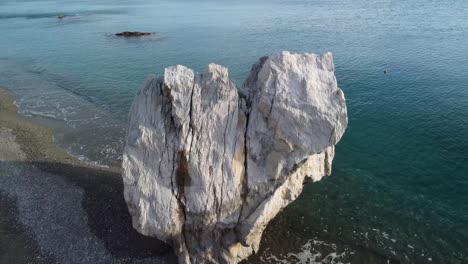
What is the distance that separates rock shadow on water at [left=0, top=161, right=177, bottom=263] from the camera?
22953 mm

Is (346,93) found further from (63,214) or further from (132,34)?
(132,34)

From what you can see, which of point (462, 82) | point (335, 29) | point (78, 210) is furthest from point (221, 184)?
point (335, 29)

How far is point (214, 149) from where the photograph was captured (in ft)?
66.5

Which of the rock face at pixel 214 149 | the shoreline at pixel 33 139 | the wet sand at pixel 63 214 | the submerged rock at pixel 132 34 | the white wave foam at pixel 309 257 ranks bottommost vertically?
the white wave foam at pixel 309 257

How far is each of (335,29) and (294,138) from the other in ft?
237

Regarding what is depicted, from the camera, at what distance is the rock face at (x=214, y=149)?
64.7 ft

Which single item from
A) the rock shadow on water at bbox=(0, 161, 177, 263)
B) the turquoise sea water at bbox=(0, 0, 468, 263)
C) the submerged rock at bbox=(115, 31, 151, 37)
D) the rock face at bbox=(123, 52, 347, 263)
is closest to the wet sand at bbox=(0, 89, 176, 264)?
the rock shadow on water at bbox=(0, 161, 177, 263)

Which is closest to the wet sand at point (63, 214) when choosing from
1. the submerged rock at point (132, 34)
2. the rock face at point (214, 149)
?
the rock face at point (214, 149)

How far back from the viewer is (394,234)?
25.1 meters

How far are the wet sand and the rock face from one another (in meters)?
4.46

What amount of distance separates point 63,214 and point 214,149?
1463 centimetres

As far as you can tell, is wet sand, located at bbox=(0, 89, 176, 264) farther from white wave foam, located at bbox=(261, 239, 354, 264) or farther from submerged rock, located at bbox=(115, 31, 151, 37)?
submerged rock, located at bbox=(115, 31, 151, 37)

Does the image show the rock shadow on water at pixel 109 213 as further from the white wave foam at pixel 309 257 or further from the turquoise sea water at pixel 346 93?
the white wave foam at pixel 309 257

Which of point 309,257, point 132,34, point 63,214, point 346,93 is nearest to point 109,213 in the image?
point 63,214
